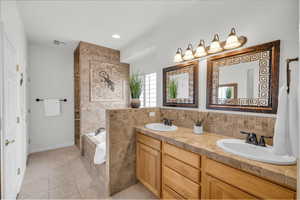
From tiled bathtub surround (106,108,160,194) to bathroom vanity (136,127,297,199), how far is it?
0.44 ft

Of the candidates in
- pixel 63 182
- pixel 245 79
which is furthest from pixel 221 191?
pixel 63 182

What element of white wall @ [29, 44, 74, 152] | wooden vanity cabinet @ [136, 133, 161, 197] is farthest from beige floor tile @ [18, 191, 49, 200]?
white wall @ [29, 44, 74, 152]

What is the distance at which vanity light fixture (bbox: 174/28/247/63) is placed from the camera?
149 cm

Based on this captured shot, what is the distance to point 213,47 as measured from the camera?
166cm

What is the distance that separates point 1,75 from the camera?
119 centimetres

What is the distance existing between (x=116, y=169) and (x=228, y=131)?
158cm

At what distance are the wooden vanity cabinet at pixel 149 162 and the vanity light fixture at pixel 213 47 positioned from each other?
126 cm

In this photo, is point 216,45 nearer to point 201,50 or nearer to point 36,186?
point 201,50

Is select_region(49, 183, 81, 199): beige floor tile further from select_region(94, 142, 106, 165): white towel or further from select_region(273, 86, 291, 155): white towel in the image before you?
select_region(273, 86, 291, 155): white towel

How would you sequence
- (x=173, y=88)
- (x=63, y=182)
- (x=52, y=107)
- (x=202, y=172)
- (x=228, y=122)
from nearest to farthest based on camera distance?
(x=202, y=172), (x=228, y=122), (x=63, y=182), (x=173, y=88), (x=52, y=107)

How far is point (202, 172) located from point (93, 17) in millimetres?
2636

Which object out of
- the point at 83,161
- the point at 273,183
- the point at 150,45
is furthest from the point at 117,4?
the point at 83,161

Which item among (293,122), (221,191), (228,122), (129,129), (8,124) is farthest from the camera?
(129,129)

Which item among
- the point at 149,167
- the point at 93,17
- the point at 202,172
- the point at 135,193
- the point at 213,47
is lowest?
the point at 135,193
